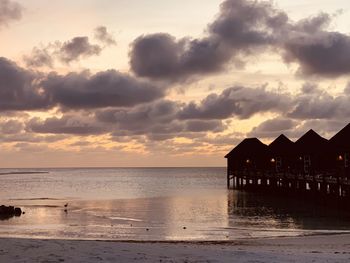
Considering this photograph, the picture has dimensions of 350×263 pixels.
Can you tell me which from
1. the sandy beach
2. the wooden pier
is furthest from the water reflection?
the sandy beach

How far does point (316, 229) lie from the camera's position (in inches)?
1264

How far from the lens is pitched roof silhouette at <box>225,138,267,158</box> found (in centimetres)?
8260

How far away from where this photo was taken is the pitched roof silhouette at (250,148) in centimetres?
8260

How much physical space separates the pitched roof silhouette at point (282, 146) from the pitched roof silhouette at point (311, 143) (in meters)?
7.30

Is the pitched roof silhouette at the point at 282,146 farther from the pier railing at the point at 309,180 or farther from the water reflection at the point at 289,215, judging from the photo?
the water reflection at the point at 289,215

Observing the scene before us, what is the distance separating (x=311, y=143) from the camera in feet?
207

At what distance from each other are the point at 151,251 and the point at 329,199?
3885cm

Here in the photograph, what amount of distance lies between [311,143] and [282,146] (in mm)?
11614

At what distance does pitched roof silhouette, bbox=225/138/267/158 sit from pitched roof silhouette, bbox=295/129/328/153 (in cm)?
1701

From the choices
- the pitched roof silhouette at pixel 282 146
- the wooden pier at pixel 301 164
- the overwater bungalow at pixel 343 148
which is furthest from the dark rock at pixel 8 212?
the pitched roof silhouette at pixel 282 146

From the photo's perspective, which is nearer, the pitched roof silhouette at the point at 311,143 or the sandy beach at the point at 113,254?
the sandy beach at the point at 113,254

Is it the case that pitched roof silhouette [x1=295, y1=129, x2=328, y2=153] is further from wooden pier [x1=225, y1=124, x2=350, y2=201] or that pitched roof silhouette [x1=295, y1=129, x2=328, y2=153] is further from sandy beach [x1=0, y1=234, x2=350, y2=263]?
sandy beach [x1=0, y1=234, x2=350, y2=263]

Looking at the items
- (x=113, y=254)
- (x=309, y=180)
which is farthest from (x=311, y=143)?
(x=113, y=254)

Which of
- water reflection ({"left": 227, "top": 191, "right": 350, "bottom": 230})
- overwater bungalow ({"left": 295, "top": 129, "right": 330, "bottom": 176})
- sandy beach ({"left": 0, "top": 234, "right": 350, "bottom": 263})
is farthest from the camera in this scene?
overwater bungalow ({"left": 295, "top": 129, "right": 330, "bottom": 176})
